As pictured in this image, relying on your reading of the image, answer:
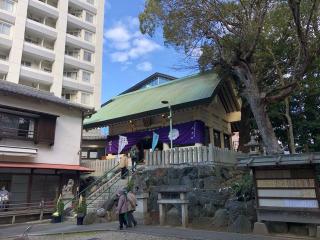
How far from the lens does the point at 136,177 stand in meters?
18.7

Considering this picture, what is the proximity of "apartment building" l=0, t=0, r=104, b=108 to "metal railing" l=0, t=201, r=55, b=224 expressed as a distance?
22.6m

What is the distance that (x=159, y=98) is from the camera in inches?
966

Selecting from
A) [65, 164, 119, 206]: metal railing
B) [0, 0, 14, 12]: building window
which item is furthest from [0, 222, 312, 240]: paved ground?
[0, 0, 14, 12]: building window

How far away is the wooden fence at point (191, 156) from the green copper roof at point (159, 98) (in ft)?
12.6

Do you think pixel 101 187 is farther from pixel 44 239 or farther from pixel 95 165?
pixel 44 239

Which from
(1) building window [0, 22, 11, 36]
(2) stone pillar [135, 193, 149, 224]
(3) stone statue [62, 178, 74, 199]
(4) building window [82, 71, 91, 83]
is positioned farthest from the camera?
(4) building window [82, 71, 91, 83]

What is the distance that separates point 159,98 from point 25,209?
1169 cm

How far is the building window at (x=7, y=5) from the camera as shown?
38.9 metres

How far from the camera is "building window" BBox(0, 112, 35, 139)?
1916 cm

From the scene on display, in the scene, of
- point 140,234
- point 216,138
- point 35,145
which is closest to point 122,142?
point 35,145

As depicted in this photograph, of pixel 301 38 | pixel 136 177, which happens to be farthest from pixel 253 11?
pixel 136 177

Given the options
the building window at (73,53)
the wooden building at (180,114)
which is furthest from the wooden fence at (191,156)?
the building window at (73,53)

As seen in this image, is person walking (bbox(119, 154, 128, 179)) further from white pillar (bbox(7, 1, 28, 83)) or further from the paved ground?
white pillar (bbox(7, 1, 28, 83))

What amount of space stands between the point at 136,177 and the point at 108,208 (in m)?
2.66
